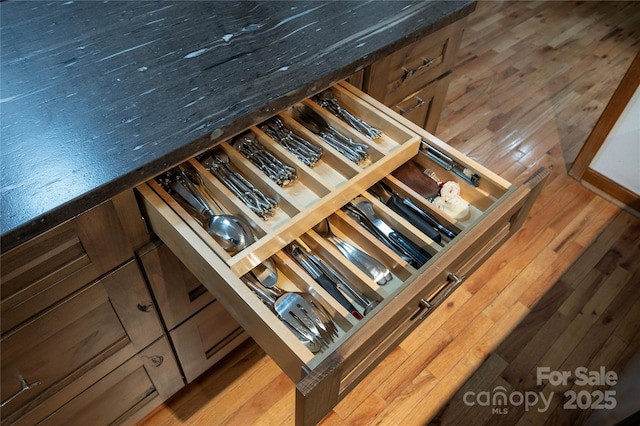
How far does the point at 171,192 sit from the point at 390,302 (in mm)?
441

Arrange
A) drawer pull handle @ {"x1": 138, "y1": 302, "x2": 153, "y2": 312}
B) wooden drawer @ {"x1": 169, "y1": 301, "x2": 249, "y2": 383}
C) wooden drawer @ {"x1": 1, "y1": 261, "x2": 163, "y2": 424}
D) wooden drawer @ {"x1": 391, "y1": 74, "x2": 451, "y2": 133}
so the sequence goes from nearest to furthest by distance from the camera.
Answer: wooden drawer @ {"x1": 1, "y1": 261, "x2": 163, "y2": 424}
drawer pull handle @ {"x1": 138, "y1": 302, "x2": 153, "y2": 312}
wooden drawer @ {"x1": 169, "y1": 301, "x2": 249, "y2": 383}
wooden drawer @ {"x1": 391, "y1": 74, "x2": 451, "y2": 133}

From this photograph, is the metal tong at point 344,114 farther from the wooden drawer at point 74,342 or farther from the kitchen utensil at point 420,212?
the wooden drawer at point 74,342

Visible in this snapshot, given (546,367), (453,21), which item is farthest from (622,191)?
(453,21)

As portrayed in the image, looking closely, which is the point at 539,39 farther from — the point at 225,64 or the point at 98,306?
the point at 98,306

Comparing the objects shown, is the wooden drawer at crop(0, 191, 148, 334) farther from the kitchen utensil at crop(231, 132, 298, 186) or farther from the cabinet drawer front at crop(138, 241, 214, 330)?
the kitchen utensil at crop(231, 132, 298, 186)

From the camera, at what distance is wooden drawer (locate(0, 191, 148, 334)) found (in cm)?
73

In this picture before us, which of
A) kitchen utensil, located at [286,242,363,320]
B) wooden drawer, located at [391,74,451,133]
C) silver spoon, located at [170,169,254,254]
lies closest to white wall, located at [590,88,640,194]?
wooden drawer, located at [391,74,451,133]

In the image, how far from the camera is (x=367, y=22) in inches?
42.2

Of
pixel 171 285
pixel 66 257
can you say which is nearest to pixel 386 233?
pixel 171 285

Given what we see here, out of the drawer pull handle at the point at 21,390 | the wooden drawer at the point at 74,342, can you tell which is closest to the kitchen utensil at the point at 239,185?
the wooden drawer at the point at 74,342

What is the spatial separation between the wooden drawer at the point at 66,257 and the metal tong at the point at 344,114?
469mm

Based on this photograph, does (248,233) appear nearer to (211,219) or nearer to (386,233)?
(211,219)

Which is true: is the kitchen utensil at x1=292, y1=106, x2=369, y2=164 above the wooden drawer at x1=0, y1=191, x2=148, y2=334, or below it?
below

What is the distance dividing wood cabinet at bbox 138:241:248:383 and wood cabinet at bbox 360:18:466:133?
1.84 ft
